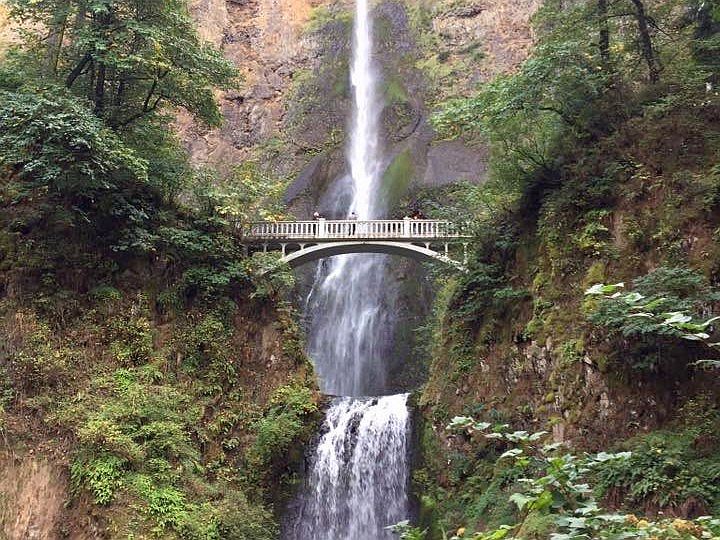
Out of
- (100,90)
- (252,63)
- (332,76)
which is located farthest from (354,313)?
(252,63)

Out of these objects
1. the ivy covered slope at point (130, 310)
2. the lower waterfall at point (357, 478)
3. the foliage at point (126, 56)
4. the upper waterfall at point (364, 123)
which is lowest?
the lower waterfall at point (357, 478)

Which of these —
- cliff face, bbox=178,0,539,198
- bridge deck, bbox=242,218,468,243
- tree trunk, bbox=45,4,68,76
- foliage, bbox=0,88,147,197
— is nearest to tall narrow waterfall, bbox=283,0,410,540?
cliff face, bbox=178,0,539,198

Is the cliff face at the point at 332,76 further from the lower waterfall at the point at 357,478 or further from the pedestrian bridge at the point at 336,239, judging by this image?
the lower waterfall at the point at 357,478

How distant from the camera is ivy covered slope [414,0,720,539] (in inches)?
340

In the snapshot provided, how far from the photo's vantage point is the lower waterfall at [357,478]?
49.3ft

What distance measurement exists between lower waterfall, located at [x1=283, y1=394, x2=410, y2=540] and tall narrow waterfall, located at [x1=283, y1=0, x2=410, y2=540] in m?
0.02

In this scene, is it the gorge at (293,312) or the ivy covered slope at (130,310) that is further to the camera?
the ivy covered slope at (130,310)

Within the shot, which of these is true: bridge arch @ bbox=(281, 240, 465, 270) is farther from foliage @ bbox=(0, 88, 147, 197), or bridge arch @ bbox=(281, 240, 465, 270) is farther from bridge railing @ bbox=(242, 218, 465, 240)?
foliage @ bbox=(0, 88, 147, 197)

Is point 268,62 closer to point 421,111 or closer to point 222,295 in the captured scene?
point 421,111

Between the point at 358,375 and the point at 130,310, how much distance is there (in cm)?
1271

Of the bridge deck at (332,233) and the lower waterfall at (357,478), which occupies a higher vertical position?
the bridge deck at (332,233)

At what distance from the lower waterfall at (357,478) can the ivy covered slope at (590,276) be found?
106 cm

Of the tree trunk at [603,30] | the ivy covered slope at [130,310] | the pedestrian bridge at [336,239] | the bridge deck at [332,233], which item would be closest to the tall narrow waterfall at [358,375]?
the ivy covered slope at [130,310]

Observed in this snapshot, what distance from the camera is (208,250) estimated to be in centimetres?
1723
